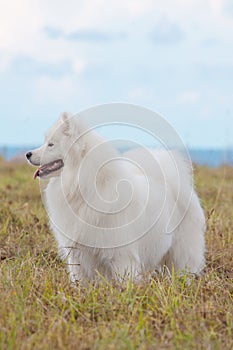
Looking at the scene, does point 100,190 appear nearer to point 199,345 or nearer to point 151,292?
point 151,292

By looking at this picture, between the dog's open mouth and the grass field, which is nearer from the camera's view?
the grass field

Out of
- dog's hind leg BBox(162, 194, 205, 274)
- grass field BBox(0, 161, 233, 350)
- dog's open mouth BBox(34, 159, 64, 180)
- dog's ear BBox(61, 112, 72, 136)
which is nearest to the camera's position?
grass field BBox(0, 161, 233, 350)

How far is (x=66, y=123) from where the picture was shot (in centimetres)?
439

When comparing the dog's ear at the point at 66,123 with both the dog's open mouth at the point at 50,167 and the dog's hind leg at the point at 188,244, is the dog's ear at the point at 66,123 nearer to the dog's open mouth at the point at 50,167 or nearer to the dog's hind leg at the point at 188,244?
the dog's open mouth at the point at 50,167

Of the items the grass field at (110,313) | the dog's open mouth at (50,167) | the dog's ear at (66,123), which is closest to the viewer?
the grass field at (110,313)

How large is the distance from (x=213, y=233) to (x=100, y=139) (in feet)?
6.32

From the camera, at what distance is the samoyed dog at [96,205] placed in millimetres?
4383

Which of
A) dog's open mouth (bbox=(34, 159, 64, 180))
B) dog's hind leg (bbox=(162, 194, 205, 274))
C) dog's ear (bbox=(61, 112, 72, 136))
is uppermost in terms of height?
dog's ear (bbox=(61, 112, 72, 136))

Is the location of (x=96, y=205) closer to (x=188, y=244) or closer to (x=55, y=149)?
(x=55, y=149)

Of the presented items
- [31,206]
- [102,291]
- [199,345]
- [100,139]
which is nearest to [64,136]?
[100,139]

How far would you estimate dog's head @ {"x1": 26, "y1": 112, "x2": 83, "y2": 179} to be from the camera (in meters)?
4.40

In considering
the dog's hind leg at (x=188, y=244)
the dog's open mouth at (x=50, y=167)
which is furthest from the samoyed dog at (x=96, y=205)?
the dog's hind leg at (x=188, y=244)

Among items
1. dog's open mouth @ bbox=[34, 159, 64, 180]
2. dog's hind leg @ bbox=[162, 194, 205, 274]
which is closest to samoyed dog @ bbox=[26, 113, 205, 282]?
dog's open mouth @ bbox=[34, 159, 64, 180]

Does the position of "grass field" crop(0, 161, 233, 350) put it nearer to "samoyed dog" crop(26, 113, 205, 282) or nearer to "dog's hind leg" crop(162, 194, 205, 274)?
"samoyed dog" crop(26, 113, 205, 282)
